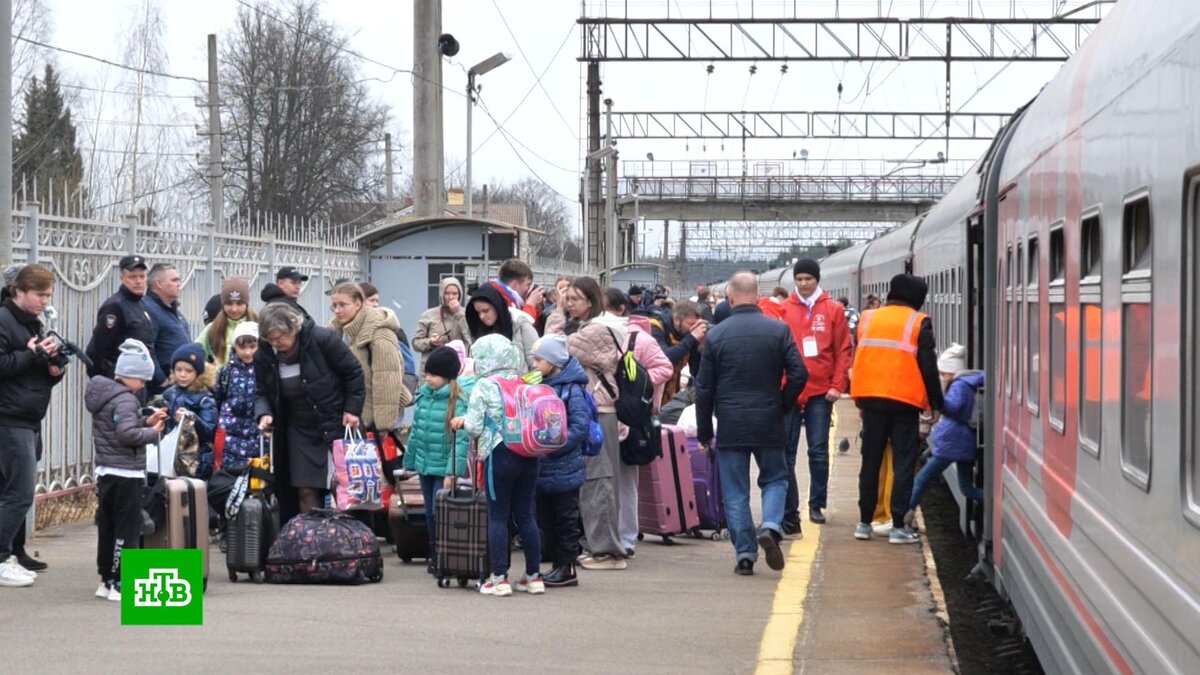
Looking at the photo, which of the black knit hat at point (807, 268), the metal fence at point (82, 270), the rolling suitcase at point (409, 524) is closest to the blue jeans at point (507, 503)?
the rolling suitcase at point (409, 524)

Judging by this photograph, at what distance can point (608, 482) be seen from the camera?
10.8 meters

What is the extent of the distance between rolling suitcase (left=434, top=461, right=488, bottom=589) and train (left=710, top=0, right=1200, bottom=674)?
8.86 ft

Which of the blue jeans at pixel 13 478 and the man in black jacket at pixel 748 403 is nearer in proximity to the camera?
the blue jeans at pixel 13 478

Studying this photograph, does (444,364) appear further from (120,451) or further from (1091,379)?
(1091,379)

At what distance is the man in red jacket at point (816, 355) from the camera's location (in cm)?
1241

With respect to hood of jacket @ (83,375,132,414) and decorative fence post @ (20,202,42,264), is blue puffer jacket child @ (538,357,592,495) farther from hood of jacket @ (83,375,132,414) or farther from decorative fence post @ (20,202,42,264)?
decorative fence post @ (20,202,42,264)

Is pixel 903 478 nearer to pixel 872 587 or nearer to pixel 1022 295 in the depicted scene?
pixel 872 587

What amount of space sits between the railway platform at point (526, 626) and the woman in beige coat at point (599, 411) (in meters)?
0.21

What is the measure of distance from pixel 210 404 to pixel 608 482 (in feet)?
7.76

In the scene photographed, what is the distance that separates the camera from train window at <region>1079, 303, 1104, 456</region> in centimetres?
559

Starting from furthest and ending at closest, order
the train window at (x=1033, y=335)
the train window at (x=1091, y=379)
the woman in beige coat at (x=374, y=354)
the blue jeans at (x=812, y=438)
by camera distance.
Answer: the blue jeans at (x=812, y=438), the woman in beige coat at (x=374, y=354), the train window at (x=1033, y=335), the train window at (x=1091, y=379)

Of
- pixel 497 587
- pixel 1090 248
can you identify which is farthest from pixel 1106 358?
pixel 497 587

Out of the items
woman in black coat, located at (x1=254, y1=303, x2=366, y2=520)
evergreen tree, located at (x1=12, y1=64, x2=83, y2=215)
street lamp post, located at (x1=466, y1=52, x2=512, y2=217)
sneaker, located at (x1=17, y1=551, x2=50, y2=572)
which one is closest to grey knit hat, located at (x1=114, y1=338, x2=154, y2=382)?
woman in black coat, located at (x1=254, y1=303, x2=366, y2=520)

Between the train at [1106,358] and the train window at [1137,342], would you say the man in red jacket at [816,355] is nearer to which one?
the train at [1106,358]
